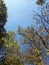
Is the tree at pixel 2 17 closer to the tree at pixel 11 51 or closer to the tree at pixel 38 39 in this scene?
the tree at pixel 11 51

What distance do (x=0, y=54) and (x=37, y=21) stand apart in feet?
8.77

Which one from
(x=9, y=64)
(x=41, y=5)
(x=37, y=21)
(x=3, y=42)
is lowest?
(x=9, y=64)

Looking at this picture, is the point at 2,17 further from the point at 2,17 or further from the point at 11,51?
the point at 11,51

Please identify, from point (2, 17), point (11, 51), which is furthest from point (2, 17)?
point (11, 51)

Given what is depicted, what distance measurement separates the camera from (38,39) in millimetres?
13930

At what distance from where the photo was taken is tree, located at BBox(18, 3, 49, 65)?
1353cm

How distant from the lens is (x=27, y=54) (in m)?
14.3

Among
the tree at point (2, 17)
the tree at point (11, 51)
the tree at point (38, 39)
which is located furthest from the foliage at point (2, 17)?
the tree at point (38, 39)

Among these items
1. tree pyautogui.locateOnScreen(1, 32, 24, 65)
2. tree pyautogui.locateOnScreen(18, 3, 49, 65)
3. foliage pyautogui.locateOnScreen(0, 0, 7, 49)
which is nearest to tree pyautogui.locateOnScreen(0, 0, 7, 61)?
foliage pyautogui.locateOnScreen(0, 0, 7, 49)

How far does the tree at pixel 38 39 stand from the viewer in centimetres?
1353

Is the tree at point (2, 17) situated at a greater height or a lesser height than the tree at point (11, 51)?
greater

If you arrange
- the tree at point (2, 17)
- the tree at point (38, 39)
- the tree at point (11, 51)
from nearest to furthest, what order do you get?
1. the tree at point (38, 39)
2. the tree at point (11, 51)
3. the tree at point (2, 17)

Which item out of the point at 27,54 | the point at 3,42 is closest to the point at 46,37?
the point at 27,54

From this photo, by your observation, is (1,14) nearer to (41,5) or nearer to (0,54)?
(0,54)
